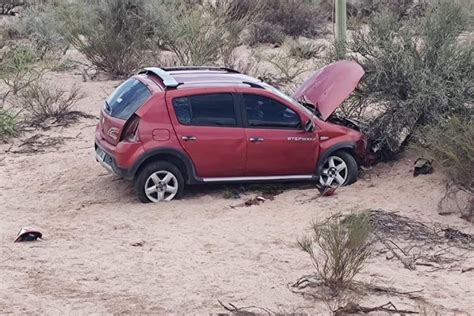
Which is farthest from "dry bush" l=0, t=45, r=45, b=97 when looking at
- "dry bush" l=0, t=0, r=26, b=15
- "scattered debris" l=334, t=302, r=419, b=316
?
"scattered debris" l=334, t=302, r=419, b=316

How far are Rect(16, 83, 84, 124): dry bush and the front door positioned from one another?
5.85 meters

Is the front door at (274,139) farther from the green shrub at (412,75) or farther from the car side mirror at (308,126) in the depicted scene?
the green shrub at (412,75)

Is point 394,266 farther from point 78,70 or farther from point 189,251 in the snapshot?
point 78,70

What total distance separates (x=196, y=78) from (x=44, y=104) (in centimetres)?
587

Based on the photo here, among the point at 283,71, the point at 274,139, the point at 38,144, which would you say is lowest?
the point at 38,144

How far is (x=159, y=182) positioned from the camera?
10.6 meters

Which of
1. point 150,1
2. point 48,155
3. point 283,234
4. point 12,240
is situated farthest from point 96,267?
point 150,1

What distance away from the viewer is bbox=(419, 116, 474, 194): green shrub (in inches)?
392

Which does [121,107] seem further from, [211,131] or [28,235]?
[28,235]

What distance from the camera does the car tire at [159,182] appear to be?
1048cm

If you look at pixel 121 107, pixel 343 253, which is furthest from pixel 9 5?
pixel 343 253

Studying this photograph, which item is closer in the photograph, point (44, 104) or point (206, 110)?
point (206, 110)

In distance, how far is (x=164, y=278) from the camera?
25.3 ft

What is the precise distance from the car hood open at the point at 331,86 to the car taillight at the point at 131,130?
2.57 m
